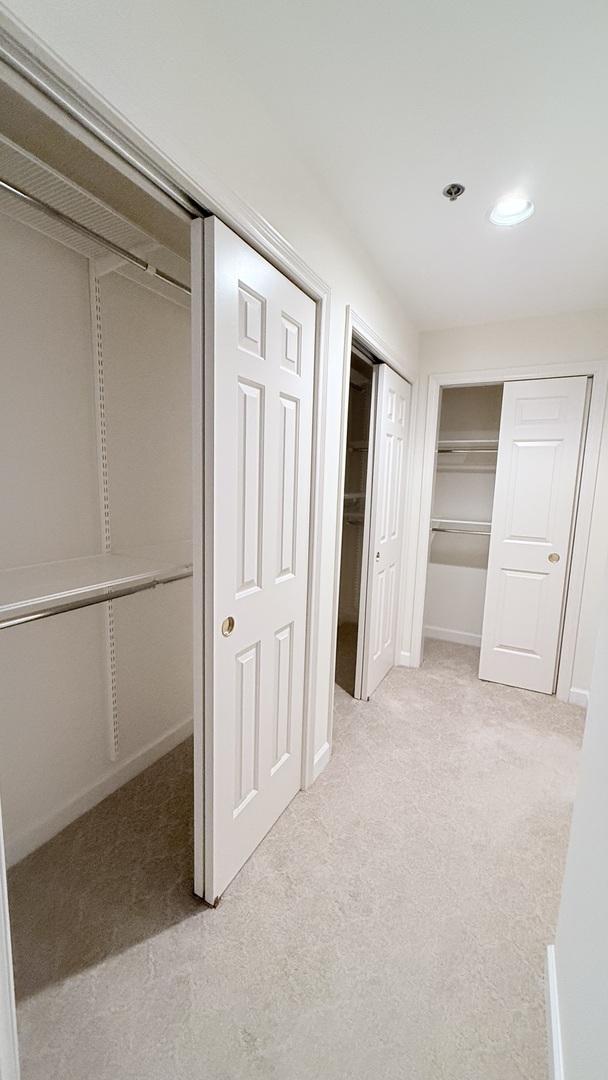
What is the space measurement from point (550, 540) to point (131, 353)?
266 centimetres

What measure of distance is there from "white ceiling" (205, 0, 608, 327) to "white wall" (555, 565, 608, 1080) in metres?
1.38

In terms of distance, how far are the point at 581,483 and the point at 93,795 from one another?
3.11 metres

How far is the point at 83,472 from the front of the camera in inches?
66.3

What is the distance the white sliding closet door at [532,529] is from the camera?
2766 millimetres

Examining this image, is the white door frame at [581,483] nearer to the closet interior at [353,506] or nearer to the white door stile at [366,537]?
→ the closet interior at [353,506]

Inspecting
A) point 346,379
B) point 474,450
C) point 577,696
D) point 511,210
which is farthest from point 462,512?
point 511,210

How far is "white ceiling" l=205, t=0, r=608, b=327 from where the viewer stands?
1013 mm

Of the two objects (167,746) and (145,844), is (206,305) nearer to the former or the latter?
(145,844)

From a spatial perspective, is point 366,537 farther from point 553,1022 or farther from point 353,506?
point 553,1022

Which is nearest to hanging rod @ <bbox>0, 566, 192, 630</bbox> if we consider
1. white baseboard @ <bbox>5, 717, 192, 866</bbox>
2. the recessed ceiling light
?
white baseboard @ <bbox>5, 717, 192, 866</bbox>

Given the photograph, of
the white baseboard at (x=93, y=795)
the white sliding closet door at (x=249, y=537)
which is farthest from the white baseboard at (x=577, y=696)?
the white baseboard at (x=93, y=795)

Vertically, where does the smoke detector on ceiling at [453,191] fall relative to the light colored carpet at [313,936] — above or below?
above

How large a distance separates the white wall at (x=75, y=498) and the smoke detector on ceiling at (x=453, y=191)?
1.21 m

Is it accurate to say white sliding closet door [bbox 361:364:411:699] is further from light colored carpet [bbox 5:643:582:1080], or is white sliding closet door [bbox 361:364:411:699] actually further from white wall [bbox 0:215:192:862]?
white wall [bbox 0:215:192:862]
